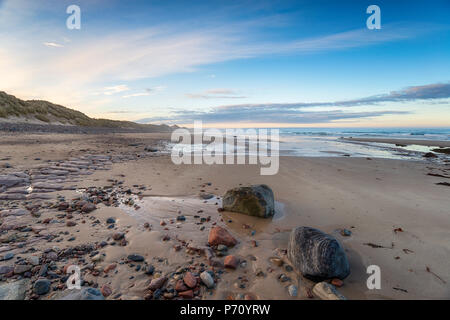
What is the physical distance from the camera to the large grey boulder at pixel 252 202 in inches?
182

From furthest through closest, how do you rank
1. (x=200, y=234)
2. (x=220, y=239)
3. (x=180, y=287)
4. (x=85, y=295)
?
1. (x=200, y=234)
2. (x=220, y=239)
3. (x=180, y=287)
4. (x=85, y=295)

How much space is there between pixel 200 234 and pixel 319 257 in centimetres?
207

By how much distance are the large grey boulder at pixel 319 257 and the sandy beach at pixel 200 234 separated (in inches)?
4.8

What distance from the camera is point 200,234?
12.7 feet

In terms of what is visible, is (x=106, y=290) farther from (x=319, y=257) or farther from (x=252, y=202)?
(x=252, y=202)

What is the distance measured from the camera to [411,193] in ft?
20.5

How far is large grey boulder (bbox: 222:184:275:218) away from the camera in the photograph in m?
4.62

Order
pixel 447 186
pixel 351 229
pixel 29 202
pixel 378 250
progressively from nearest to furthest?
pixel 378 250
pixel 351 229
pixel 29 202
pixel 447 186

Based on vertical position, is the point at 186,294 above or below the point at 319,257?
below

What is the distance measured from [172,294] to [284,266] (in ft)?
5.20

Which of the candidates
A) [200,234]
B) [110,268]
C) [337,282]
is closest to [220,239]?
[200,234]

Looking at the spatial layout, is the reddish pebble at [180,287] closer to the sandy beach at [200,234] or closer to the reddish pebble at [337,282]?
the sandy beach at [200,234]
